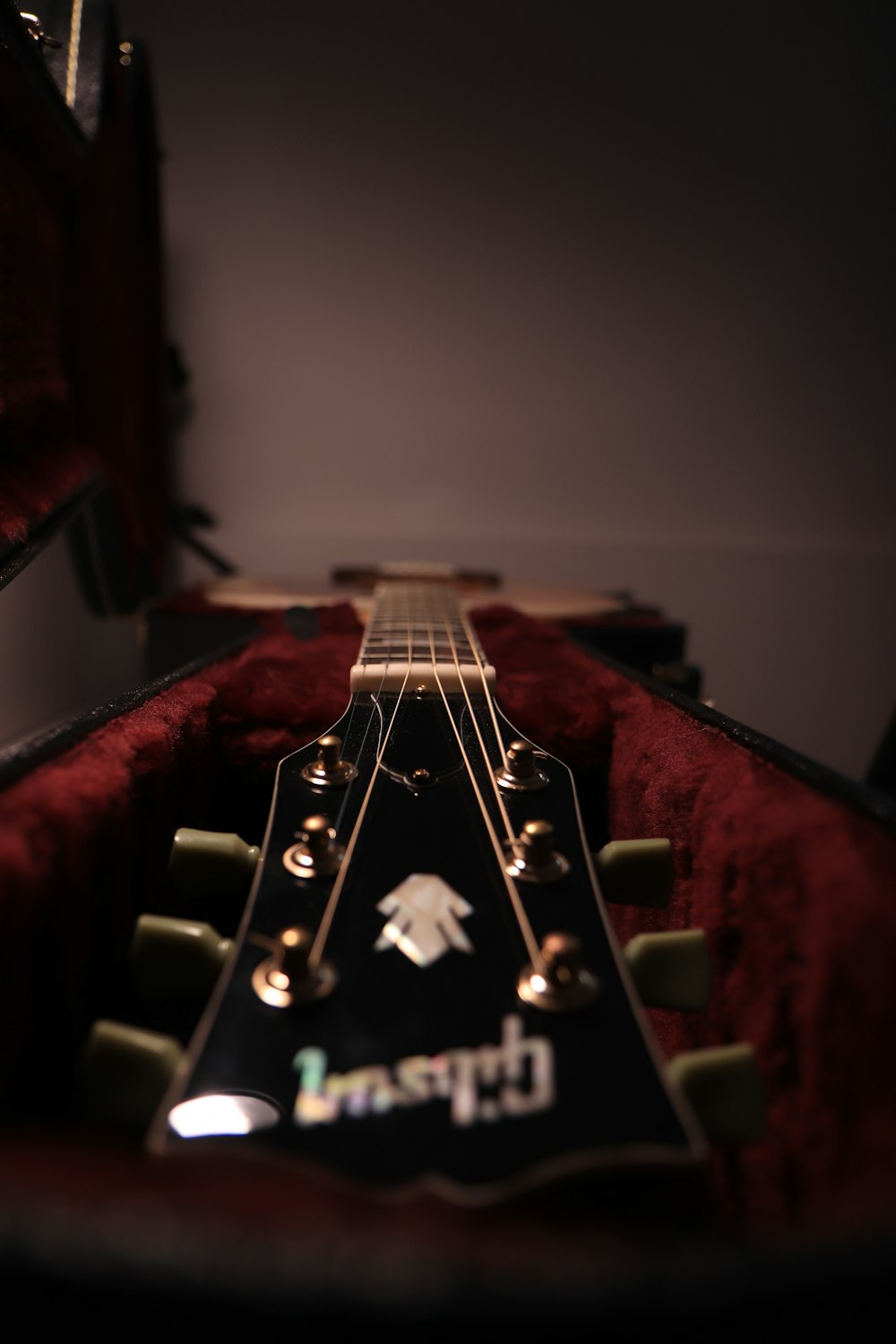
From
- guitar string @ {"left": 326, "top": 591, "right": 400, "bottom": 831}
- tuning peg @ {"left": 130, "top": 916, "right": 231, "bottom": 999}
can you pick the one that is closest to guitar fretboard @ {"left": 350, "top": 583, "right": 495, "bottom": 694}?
guitar string @ {"left": 326, "top": 591, "right": 400, "bottom": 831}

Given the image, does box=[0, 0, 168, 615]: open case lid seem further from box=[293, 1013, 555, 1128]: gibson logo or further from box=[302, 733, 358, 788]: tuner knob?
box=[293, 1013, 555, 1128]: gibson logo

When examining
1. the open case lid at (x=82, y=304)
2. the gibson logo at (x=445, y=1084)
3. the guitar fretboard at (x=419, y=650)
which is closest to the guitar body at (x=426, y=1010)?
the gibson logo at (x=445, y=1084)

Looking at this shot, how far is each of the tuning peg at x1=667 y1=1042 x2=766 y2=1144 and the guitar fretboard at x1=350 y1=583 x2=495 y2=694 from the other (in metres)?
0.33

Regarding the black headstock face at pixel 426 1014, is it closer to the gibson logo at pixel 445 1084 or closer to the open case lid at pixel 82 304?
the gibson logo at pixel 445 1084

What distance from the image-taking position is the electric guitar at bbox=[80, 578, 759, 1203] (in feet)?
0.88

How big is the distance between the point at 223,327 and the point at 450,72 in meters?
0.69

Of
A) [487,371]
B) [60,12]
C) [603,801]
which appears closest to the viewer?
[603,801]

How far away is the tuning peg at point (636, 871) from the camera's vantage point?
1.47ft

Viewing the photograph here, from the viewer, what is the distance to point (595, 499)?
170 cm

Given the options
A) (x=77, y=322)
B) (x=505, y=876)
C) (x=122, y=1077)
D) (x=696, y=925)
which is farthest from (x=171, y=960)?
(x=77, y=322)

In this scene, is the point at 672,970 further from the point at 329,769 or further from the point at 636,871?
the point at 329,769

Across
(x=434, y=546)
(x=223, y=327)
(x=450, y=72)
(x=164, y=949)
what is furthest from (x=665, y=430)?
(x=164, y=949)

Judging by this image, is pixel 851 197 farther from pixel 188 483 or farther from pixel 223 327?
pixel 188 483

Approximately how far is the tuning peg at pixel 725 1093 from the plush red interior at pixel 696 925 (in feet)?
0.09
